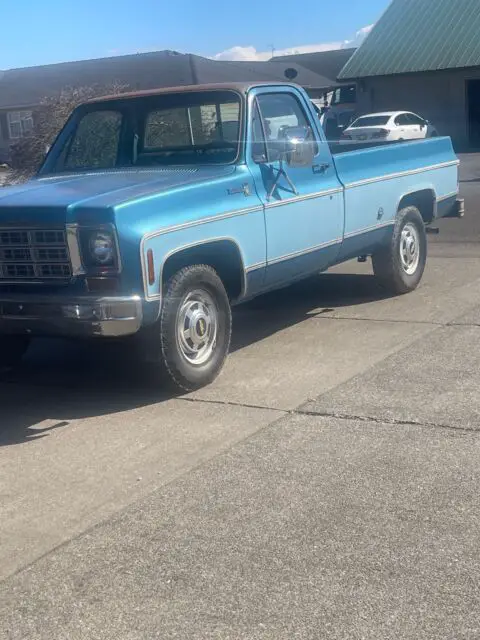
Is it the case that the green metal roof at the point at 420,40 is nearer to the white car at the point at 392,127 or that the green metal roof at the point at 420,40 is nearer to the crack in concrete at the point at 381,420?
the white car at the point at 392,127

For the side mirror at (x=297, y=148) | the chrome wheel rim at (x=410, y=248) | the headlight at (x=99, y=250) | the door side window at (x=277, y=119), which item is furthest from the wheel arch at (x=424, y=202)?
the headlight at (x=99, y=250)

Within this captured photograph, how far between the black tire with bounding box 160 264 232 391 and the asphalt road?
6.1 inches

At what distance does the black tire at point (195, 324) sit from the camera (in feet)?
20.1

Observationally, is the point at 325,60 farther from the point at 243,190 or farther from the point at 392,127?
the point at 243,190

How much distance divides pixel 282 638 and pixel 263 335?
15.6 ft

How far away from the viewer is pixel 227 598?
12.0ft

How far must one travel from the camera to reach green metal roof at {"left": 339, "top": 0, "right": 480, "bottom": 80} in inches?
1439

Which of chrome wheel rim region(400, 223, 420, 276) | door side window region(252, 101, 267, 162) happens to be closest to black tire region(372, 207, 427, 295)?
chrome wheel rim region(400, 223, 420, 276)

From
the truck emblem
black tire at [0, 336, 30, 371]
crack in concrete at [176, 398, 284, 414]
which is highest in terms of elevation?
the truck emblem

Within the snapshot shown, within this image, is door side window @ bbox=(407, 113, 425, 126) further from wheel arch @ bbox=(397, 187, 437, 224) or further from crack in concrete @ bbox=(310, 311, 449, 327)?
crack in concrete @ bbox=(310, 311, 449, 327)

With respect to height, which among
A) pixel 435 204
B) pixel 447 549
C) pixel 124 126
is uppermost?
pixel 124 126

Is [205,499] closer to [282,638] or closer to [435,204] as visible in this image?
[282,638]

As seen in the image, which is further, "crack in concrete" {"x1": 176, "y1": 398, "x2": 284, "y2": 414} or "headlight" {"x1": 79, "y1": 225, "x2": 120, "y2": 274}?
"crack in concrete" {"x1": 176, "y1": 398, "x2": 284, "y2": 414}

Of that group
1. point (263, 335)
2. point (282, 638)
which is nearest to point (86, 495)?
point (282, 638)
